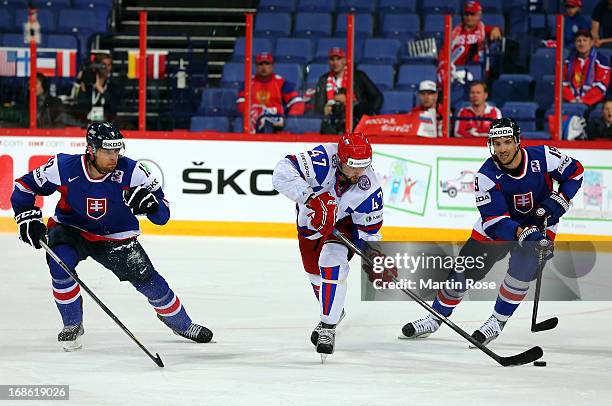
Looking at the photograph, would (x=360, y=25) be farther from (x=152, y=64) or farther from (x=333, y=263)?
(x=333, y=263)

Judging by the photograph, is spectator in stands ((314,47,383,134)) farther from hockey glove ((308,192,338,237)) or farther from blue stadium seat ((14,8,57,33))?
hockey glove ((308,192,338,237))

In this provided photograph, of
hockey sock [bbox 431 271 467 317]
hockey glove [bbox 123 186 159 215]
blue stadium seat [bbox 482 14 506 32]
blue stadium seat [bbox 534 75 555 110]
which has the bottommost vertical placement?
hockey sock [bbox 431 271 467 317]

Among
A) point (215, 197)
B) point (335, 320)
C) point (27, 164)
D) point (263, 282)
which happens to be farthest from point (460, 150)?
point (335, 320)

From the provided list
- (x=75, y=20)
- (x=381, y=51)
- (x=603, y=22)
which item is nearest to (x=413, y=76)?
(x=381, y=51)

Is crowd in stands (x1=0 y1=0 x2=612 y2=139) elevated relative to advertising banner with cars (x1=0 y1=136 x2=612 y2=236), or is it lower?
elevated

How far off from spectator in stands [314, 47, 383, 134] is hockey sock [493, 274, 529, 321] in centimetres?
459

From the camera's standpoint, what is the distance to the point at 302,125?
1082 centimetres

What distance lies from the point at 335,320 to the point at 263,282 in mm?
2579

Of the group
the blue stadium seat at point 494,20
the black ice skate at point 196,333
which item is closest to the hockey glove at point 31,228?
the black ice skate at point 196,333

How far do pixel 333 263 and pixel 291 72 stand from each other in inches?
213

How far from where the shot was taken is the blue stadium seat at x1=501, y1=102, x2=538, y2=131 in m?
10.5

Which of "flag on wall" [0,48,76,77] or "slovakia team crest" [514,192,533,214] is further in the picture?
"flag on wall" [0,48,76,77]

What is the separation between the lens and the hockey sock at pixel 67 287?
229 inches

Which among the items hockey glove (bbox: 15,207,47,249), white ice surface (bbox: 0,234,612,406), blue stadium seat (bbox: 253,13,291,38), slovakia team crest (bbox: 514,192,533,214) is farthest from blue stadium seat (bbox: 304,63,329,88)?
hockey glove (bbox: 15,207,47,249)
